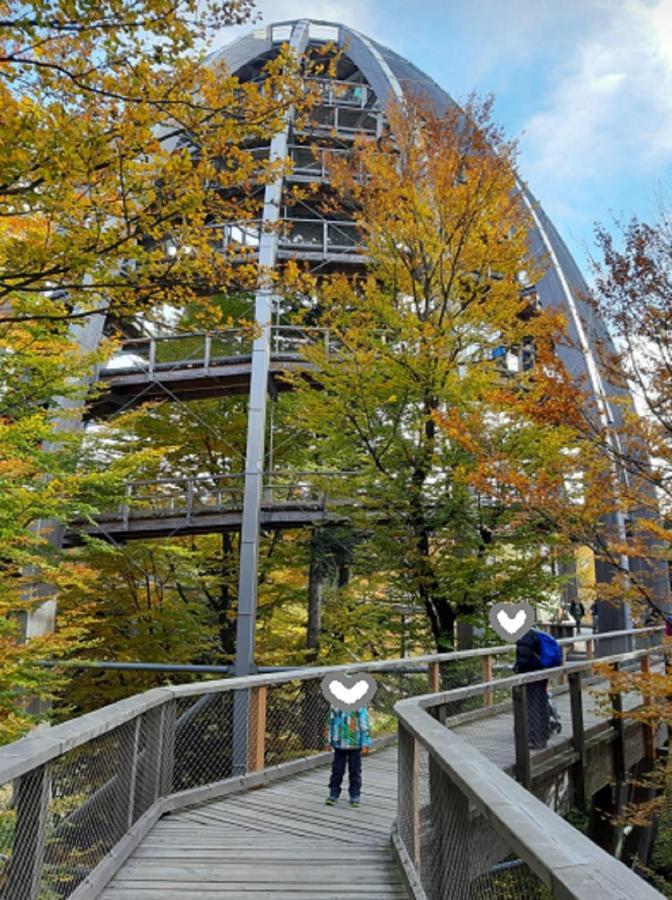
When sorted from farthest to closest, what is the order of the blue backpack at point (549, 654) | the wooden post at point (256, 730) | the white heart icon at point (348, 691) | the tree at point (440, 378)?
1. the tree at point (440, 378)
2. the blue backpack at point (549, 654)
3. the wooden post at point (256, 730)
4. the white heart icon at point (348, 691)

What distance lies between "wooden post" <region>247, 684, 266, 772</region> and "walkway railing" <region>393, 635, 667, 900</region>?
192 cm

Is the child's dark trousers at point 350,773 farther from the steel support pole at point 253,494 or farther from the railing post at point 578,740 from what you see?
the steel support pole at point 253,494

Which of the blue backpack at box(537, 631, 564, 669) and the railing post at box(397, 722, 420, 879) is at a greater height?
the blue backpack at box(537, 631, 564, 669)

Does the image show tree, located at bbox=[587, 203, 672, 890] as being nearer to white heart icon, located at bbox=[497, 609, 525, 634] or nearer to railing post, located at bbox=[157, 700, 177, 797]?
white heart icon, located at bbox=[497, 609, 525, 634]

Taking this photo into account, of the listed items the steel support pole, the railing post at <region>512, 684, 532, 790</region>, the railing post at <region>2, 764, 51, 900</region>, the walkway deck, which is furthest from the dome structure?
the railing post at <region>2, 764, 51, 900</region>

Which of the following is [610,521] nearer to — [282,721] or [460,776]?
[282,721]

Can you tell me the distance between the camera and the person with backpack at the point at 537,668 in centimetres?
666

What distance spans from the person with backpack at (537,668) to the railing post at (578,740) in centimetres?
37

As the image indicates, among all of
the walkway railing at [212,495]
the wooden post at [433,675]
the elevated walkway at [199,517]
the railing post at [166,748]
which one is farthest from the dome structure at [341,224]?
the railing post at [166,748]

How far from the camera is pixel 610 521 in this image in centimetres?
1584

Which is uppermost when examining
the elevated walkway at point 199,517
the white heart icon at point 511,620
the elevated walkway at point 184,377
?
the elevated walkway at point 184,377

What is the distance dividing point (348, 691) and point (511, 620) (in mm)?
3002

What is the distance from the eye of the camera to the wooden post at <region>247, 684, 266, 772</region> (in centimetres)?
645

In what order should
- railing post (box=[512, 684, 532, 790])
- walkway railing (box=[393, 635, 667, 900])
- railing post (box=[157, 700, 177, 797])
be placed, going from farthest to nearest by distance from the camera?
1. railing post (box=[512, 684, 532, 790])
2. railing post (box=[157, 700, 177, 797])
3. walkway railing (box=[393, 635, 667, 900])
